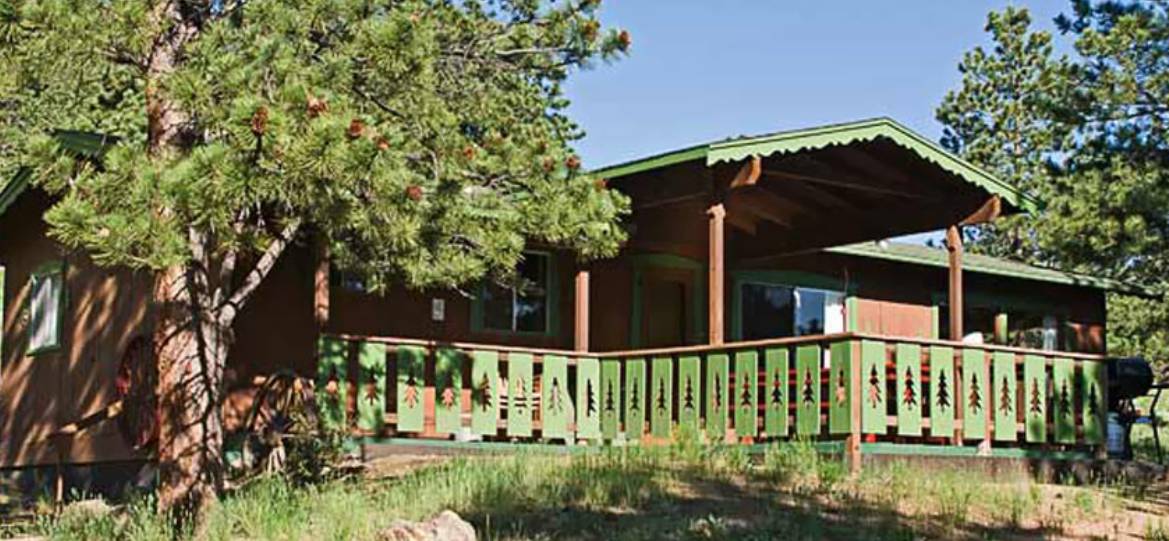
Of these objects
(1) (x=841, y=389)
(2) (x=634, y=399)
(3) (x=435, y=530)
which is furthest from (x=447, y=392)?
(3) (x=435, y=530)

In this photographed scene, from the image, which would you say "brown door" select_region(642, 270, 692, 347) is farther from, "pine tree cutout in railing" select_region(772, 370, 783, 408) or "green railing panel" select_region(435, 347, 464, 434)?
"pine tree cutout in railing" select_region(772, 370, 783, 408)

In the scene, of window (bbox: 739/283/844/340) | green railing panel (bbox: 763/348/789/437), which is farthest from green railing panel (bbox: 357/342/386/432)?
window (bbox: 739/283/844/340)

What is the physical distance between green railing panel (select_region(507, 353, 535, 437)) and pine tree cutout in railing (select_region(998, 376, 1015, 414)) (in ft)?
13.3

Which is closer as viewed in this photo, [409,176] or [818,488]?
[409,176]

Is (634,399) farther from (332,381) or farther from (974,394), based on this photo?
(974,394)

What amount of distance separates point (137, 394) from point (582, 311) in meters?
4.07

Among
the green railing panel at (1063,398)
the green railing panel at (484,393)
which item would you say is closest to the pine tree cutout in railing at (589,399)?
the green railing panel at (484,393)

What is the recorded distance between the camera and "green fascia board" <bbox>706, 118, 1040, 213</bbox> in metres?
12.1

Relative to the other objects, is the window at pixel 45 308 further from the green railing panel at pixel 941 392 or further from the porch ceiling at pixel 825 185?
the green railing panel at pixel 941 392

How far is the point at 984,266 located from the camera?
744 inches

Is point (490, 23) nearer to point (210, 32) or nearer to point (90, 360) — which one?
point (210, 32)

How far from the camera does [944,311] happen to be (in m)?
19.7

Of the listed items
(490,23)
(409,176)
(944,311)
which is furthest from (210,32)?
(944,311)

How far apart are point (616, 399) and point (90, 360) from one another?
17.3ft
